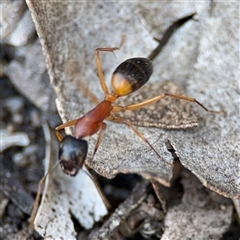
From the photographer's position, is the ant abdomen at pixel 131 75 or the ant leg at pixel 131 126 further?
the ant abdomen at pixel 131 75

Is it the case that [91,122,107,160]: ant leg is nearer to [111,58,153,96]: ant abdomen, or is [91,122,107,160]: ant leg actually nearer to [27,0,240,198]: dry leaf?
[27,0,240,198]: dry leaf

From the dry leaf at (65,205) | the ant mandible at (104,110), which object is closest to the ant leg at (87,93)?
the ant mandible at (104,110)

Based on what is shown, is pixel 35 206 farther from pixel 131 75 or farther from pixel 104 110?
pixel 131 75

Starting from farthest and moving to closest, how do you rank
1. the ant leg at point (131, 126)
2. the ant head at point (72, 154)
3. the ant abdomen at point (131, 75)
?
the ant abdomen at point (131, 75)
the ant head at point (72, 154)
the ant leg at point (131, 126)

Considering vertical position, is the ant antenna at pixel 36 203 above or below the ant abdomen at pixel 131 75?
below

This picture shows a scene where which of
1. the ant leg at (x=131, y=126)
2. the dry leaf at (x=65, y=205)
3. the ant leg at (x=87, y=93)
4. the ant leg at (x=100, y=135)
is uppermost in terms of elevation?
the ant leg at (x=87, y=93)

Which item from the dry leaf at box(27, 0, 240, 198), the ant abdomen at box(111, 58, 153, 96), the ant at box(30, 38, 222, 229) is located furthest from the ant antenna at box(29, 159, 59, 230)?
→ the ant abdomen at box(111, 58, 153, 96)

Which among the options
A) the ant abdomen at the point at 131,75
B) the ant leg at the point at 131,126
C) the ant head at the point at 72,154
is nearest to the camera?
the ant leg at the point at 131,126

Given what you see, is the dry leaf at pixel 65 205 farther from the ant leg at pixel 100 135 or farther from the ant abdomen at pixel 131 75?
the ant abdomen at pixel 131 75
